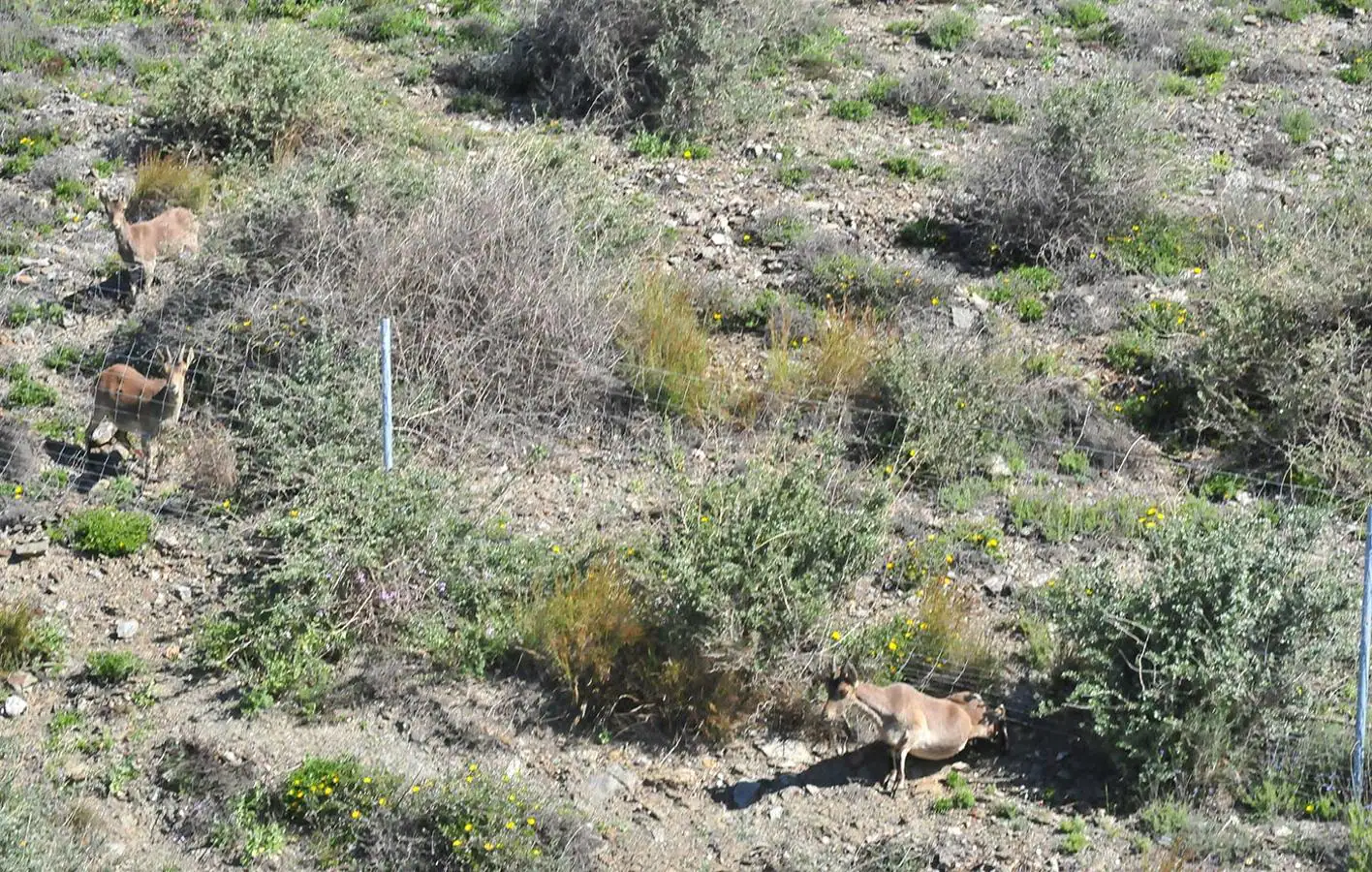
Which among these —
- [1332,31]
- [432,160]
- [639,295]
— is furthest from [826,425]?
[1332,31]

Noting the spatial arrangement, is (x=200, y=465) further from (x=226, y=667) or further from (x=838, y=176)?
(x=838, y=176)

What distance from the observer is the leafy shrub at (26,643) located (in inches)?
339

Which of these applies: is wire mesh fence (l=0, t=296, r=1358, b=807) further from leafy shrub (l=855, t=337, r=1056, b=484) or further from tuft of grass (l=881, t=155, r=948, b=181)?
tuft of grass (l=881, t=155, r=948, b=181)

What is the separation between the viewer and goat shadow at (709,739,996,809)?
26.0 ft

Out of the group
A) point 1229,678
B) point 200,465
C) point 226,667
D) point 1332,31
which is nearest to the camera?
point 1229,678

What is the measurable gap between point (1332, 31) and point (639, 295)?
981 cm

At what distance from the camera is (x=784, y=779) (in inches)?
316

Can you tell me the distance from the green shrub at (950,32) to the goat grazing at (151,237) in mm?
8337

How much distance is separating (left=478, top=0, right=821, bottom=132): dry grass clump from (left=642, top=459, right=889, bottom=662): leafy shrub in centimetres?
713

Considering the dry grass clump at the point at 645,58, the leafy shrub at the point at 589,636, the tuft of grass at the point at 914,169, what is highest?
the dry grass clump at the point at 645,58

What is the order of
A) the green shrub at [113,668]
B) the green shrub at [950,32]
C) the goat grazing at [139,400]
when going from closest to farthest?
1. the green shrub at [113,668]
2. the goat grazing at [139,400]
3. the green shrub at [950,32]

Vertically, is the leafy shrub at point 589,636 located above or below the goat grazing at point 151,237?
below

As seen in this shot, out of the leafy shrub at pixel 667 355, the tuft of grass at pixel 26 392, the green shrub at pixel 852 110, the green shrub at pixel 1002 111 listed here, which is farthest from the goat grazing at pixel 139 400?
the green shrub at pixel 1002 111

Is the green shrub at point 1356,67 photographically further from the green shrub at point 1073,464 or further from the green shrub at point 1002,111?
the green shrub at point 1073,464
